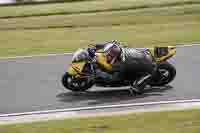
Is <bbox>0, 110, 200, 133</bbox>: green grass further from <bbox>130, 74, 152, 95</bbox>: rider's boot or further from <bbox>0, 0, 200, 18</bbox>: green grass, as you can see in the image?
<bbox>0, 0, 200, 18</bbox>: green grass

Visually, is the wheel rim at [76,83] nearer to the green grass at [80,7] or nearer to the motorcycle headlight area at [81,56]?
the motorcycle headlight area at [81,56]

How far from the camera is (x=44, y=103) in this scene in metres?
12.2

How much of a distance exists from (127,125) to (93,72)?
2110 mm

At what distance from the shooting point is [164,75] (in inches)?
504

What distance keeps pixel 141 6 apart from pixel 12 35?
5899 millimetres

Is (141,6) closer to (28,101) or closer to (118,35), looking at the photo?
(118,35)

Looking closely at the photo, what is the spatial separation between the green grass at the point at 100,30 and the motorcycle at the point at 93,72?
16.3 feet

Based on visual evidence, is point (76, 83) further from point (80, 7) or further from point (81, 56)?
point (80, 7)

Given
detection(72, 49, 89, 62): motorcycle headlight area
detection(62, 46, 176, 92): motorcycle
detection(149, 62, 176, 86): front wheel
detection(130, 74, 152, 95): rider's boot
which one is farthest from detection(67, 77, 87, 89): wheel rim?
detection(149, 62, 176, 86): front wheel

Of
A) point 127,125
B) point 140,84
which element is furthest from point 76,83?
point 127,125

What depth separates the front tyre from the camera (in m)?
12.6

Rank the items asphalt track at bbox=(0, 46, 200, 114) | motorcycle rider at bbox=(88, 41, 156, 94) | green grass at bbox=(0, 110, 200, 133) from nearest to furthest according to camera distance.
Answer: green grass at bbox=(0, 110, 200, 133)
asphalt track at bbox=(0, 46, 200, 114)
motorcycle rider at bbox=(88, 41, 156, 94)

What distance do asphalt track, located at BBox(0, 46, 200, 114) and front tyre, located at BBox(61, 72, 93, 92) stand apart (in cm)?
18

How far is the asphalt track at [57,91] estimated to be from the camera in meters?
12.1
